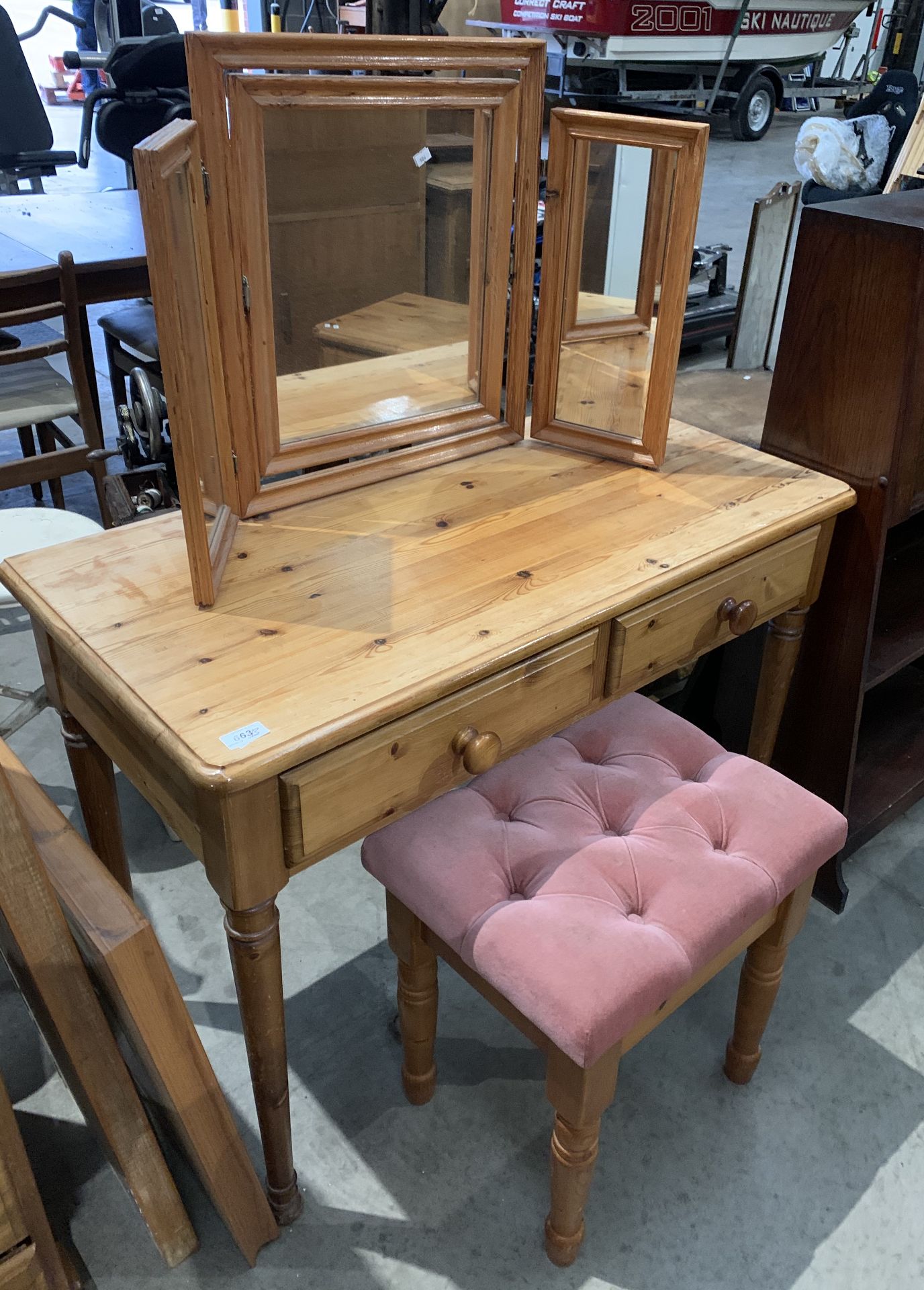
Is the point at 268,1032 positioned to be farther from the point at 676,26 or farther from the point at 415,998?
the point at 676,26

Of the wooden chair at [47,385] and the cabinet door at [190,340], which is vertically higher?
the cabinet door at [190,340]

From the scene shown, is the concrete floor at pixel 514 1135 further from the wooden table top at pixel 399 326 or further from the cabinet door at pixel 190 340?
the wooden table top at pixel 399 326

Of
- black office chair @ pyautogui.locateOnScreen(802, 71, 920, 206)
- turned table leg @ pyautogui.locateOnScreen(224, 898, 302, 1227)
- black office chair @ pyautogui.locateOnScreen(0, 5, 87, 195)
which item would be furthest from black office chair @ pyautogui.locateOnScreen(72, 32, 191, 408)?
black office chair @ pyautogui.locateOnScreen(802, 71, 920, 206)

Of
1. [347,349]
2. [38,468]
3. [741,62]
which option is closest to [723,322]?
[38,468]

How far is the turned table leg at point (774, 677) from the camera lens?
1.72m

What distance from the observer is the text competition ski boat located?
8.16 m

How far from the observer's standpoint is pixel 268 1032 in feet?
4.04

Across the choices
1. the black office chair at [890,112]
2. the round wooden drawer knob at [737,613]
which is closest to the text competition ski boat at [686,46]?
the black office chair at [890,112]

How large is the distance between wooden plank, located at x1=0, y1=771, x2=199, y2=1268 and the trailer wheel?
10603 mm

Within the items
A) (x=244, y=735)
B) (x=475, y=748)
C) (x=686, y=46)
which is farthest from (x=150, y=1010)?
(x=686, y=46)

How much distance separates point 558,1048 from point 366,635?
51cm

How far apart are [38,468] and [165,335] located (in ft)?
6.16

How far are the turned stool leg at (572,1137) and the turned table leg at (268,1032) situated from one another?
33cm

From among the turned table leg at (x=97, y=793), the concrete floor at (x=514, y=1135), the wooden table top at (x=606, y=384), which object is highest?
the wooden table top at (x=606, y=384)
